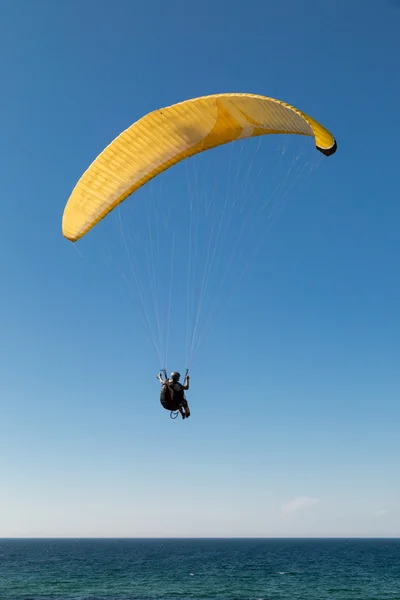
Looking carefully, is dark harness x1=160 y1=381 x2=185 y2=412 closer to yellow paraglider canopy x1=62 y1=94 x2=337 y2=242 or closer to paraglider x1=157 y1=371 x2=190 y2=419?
paraglider x1=157 y1=371 x2=190 y2=419

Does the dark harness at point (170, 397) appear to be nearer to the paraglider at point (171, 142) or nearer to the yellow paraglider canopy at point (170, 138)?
the paraglider at point (171, 142)

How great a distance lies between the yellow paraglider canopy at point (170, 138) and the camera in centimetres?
1111

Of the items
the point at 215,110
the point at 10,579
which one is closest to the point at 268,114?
the point at 215,110

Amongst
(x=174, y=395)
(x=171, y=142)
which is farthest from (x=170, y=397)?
(x=171, y=142)

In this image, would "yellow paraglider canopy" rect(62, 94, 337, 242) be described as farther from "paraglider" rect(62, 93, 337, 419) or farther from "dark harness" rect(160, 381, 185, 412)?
"dark harness" rect(160, 381, 185, 412)

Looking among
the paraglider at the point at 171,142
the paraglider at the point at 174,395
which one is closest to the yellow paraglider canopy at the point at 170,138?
the paraglider at the point at 171,142

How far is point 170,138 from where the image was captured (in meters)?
12.5

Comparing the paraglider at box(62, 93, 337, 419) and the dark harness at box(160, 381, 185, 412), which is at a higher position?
the paraglider at box(62, 93, 337, 419)

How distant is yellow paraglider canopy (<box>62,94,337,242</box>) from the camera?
36.4 feet

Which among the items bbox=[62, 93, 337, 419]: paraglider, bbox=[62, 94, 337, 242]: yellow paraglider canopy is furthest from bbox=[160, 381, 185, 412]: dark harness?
bbox=[62, 94, 337, 242]: yellow paraglider canopy

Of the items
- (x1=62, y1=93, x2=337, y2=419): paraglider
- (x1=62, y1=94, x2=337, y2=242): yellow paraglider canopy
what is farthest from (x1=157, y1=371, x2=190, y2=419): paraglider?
(x1=62, y1=94, x2=337, y2=242): yellow paraglider canopy

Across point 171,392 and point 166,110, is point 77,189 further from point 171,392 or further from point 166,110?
point 171,392

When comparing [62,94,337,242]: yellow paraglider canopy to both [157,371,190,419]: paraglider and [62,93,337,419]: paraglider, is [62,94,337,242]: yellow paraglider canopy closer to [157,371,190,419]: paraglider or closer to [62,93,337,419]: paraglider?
[62,93,337,419]: paraglider

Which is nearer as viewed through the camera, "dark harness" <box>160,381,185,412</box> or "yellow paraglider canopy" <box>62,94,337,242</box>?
"yellow paraglider canopy" <box>62,94,337,242</box>
